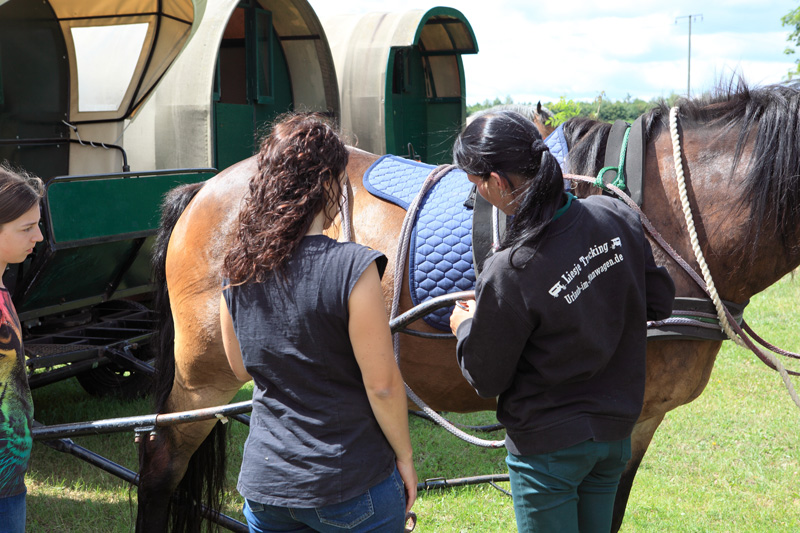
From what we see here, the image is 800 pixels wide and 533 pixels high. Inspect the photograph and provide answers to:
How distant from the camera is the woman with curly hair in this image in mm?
1380

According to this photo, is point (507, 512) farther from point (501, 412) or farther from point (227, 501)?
point (501, 412)

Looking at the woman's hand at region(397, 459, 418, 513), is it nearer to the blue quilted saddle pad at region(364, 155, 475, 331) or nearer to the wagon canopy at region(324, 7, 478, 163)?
the blue quilted saddle pad at region(364, 155, 475, 331)

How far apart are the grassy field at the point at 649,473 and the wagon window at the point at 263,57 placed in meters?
2.98

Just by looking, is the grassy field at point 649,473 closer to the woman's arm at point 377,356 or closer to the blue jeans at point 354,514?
the blue jeans at point 354,514

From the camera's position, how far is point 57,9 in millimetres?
4363

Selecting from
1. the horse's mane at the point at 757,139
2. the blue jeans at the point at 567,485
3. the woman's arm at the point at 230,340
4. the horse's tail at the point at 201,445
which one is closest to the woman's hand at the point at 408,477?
the blue jeans at the point at 567,485

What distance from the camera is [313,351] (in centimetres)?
139

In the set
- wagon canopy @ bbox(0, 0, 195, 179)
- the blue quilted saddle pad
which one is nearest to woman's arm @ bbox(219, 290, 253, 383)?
the blue quilted saddle pad

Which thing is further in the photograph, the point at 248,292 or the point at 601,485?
the point at 601,485

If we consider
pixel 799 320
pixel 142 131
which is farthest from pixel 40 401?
pixel 799 320

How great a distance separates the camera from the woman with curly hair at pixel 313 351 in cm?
138

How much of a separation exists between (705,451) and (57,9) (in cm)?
491

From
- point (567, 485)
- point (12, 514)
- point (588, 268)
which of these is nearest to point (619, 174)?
point (588, 268)

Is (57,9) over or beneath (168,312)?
over
